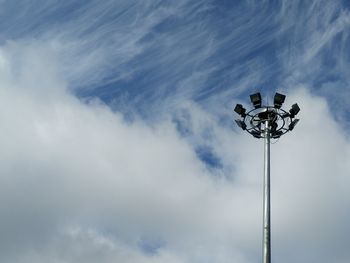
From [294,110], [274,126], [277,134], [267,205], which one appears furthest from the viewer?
[294,110]

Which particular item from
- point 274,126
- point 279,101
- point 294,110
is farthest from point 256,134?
point 294,110

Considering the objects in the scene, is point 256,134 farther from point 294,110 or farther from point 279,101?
point 294,110

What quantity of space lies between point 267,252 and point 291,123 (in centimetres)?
669

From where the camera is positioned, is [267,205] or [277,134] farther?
[277,134]

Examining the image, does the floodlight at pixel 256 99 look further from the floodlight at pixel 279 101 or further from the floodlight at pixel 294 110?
the floodlight at pixel 294 110

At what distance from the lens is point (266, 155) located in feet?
80.8

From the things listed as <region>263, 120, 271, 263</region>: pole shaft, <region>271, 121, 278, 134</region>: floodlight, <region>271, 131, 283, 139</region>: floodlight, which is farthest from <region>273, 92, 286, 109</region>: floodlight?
<region>271, 131, 283, 139</region>: floodlight

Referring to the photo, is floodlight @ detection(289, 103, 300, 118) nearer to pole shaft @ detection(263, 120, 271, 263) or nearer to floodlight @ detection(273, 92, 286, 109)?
floodlight @ detection(273, 92, 286, 109)

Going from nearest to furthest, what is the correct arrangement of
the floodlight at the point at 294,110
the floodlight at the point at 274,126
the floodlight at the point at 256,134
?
the floodlight at the point at 274,126, the floodlight at the point at 256,134, the floodlight at the point at 294,110

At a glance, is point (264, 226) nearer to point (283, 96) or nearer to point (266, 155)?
point (266, 155)

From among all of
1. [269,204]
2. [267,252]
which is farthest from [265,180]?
[267,252]

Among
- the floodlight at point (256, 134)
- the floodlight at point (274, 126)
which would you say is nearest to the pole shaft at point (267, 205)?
the floodlight at point (274, 126)

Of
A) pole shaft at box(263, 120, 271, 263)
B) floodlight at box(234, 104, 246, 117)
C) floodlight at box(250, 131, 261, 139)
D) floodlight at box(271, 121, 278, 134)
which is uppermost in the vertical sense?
floodlight at box(234, 104, 246, 117)

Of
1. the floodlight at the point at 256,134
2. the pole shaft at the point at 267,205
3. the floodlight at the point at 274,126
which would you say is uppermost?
the floodlight at the point at 274,126
